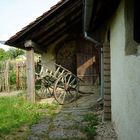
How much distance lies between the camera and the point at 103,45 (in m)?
8.42

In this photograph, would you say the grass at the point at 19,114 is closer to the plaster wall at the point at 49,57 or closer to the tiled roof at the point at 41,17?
the tiled roof at the point at 41,17

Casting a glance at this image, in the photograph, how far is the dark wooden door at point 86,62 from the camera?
15008mm

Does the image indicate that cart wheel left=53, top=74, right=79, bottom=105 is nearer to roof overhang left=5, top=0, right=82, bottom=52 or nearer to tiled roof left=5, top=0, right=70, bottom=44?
roof overhang left=5, top=0, right=82, bottom=52

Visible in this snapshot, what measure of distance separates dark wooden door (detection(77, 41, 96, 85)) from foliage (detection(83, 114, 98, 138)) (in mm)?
6577

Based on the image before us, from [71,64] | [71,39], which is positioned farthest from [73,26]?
[71,64]

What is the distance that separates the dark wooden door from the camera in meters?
15.0

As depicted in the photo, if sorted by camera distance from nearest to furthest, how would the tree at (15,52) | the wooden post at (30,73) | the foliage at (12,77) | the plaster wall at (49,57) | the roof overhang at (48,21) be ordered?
the roof overhang at (48,21), the wooden post at (30,73), the plaster wall at (49,57), the foliage at (12,77), the tree at (15,52)

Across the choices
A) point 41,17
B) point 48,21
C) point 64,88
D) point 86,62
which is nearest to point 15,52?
point 86,62

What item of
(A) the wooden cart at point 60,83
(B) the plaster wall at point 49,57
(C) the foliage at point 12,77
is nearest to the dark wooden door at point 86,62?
(B) the plaster wall at point 49,57

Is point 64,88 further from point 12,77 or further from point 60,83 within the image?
point 12,77

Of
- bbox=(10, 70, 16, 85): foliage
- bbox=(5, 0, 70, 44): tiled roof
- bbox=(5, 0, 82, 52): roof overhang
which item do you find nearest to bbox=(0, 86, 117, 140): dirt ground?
bbox=(5, 0, 82, 52): roof overhang

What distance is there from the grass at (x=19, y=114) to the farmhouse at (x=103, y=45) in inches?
78.6

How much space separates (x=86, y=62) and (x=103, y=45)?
261 inches

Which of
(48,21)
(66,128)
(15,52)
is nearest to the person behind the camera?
(66,128)
